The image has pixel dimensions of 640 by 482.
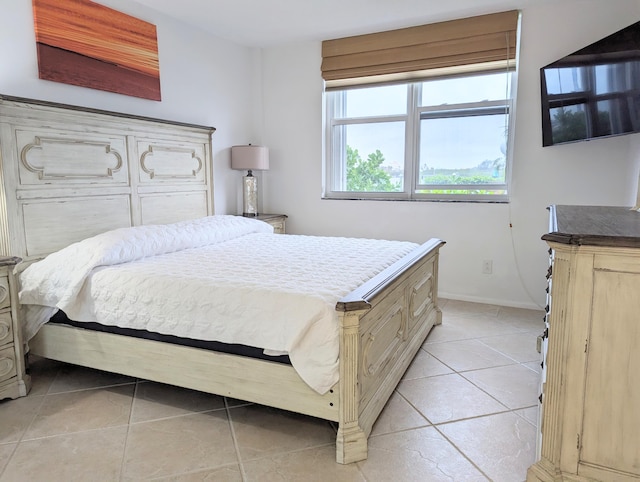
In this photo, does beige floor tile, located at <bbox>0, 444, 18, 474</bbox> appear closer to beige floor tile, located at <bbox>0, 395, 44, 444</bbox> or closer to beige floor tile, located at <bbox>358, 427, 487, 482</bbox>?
beige floor tile, located at <bbox>0, 395, 44, 444</bbox>

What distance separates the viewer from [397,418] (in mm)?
1981

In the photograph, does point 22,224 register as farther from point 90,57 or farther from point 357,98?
point 357,98

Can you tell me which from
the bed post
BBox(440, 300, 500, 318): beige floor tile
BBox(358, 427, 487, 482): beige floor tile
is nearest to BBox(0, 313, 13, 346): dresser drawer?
the bed post

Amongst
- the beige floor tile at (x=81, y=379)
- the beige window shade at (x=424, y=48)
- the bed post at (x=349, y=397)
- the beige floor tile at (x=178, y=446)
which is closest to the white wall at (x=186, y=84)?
the beige window shade at (x=424, y=48)

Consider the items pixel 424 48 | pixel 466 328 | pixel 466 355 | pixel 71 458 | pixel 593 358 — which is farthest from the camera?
pixel 424 48

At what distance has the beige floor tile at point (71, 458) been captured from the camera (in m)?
1.60

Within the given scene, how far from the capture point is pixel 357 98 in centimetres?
420

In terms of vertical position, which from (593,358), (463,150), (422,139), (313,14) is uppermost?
(313,14)

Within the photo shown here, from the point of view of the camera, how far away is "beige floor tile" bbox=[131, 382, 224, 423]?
2.04 metres

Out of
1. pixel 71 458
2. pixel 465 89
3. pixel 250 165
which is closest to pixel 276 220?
pixel 250 165

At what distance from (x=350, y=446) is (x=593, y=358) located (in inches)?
36.0

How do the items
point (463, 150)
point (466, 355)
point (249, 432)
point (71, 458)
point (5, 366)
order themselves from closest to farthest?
point (71, 458)
point (249, 432)
point (5, 366)
point (466, 355)
point (463, 150)

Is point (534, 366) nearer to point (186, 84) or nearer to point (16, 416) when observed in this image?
point (16, 416)

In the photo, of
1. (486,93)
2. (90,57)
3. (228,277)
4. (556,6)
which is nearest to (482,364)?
(228,277)
